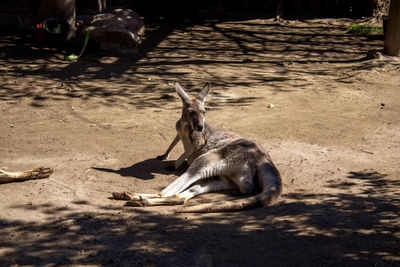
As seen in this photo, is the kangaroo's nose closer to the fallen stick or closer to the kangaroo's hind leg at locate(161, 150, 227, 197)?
the kangaroo's hind leg at locate(161, 150, 227, 197)

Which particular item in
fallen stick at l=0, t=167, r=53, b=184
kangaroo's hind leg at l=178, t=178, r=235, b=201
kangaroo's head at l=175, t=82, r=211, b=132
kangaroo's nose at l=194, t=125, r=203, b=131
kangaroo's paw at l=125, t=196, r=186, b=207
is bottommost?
kangaroo's hind leg at l=178, t=178, r=235, b=201

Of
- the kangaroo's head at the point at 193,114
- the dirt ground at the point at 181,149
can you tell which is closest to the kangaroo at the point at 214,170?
the kangaroo's head at the point at 193,114

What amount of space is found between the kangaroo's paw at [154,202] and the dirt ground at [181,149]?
0.24 ft

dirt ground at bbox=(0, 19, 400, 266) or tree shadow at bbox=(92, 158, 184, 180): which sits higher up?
dirt ground at bbox=(0, 19, 400, 266)

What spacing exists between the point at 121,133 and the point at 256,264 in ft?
11.3

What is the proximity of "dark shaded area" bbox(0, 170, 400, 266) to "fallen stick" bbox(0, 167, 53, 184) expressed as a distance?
560 millimetres

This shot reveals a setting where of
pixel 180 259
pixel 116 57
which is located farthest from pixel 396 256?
pixel 116 57

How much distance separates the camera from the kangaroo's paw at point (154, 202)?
3.76 metres

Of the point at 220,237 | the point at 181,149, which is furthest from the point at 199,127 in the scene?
the point at 220,237

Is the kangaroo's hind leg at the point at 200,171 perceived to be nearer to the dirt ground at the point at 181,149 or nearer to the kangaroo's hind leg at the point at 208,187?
the kangaroo's hind leg at the point at 208,187

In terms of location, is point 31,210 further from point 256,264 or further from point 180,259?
point 256,264

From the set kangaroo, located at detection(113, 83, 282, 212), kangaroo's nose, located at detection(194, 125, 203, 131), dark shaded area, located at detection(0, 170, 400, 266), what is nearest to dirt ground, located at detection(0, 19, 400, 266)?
dark shaded area, located at detection(0, 170, 400, 266)

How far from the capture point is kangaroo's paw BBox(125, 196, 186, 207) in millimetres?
3762

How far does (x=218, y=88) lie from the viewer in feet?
25.4
